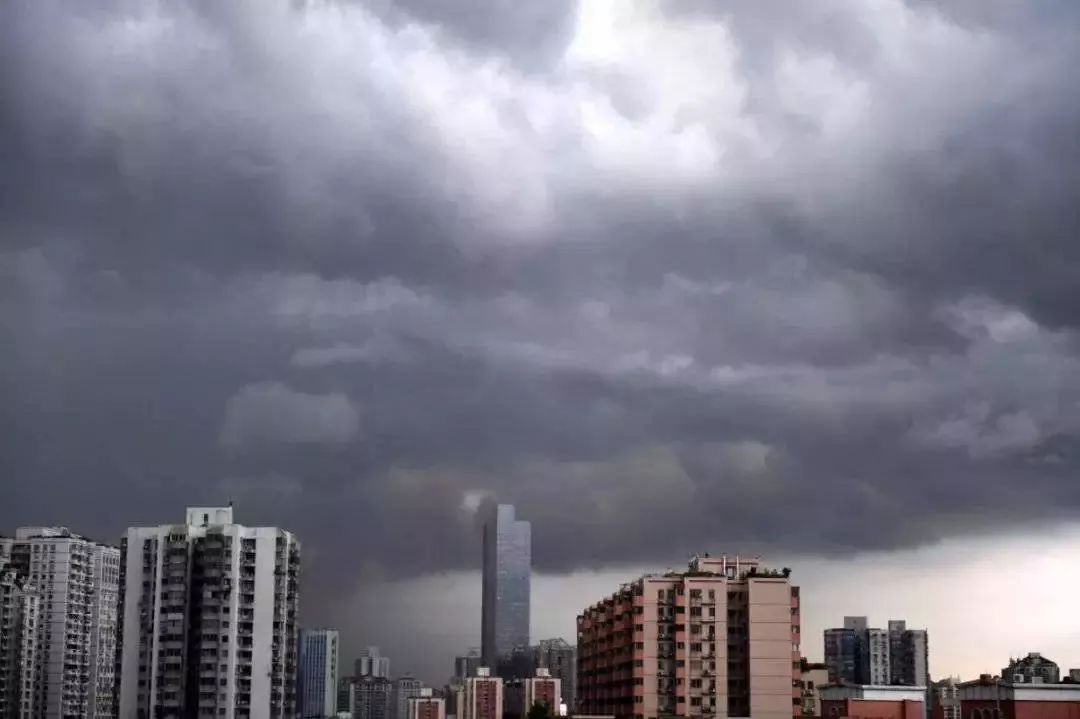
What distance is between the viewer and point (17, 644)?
141625 millimetres

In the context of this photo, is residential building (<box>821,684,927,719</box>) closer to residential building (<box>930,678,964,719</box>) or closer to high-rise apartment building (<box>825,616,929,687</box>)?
residential building (<box>930,678,964,719</box>)

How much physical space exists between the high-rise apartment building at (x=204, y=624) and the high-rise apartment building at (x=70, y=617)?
4793 centimetres

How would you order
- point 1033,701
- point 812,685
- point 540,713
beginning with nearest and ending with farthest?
point 1033,701 → point 540,713 → point 812,685

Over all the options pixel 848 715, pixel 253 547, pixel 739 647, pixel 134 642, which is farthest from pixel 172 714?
pixel 848 715

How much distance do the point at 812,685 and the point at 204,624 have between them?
162 ft

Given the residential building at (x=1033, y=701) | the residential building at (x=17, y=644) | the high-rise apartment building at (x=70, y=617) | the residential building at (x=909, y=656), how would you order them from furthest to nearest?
the residential building at (x=909, y=656)
the high-rise apartment building at (x=70, y=617)
the residential building at (x=17, y=644)
the residential building at (x=1033, y=701)

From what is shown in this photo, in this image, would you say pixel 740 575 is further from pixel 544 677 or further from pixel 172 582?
pixel 544 677

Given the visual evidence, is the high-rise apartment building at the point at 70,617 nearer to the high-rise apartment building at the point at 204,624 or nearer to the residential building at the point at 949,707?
the high-rise apartment building at the point at 204,624

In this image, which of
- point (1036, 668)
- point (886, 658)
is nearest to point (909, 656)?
point (886, 658)

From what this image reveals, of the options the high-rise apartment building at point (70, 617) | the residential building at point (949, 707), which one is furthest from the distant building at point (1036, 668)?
the high-rise apartment building at point (70, 617)

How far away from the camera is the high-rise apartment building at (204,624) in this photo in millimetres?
101500

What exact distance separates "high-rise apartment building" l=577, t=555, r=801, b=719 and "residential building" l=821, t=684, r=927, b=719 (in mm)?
3428

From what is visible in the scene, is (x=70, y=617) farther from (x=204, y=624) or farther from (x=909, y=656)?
(x=909, y=656)

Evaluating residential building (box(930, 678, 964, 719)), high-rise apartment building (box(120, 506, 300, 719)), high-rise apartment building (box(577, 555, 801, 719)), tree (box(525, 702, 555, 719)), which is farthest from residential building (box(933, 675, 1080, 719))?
high-rise apartment building (box(120, 506, 300, 719))
